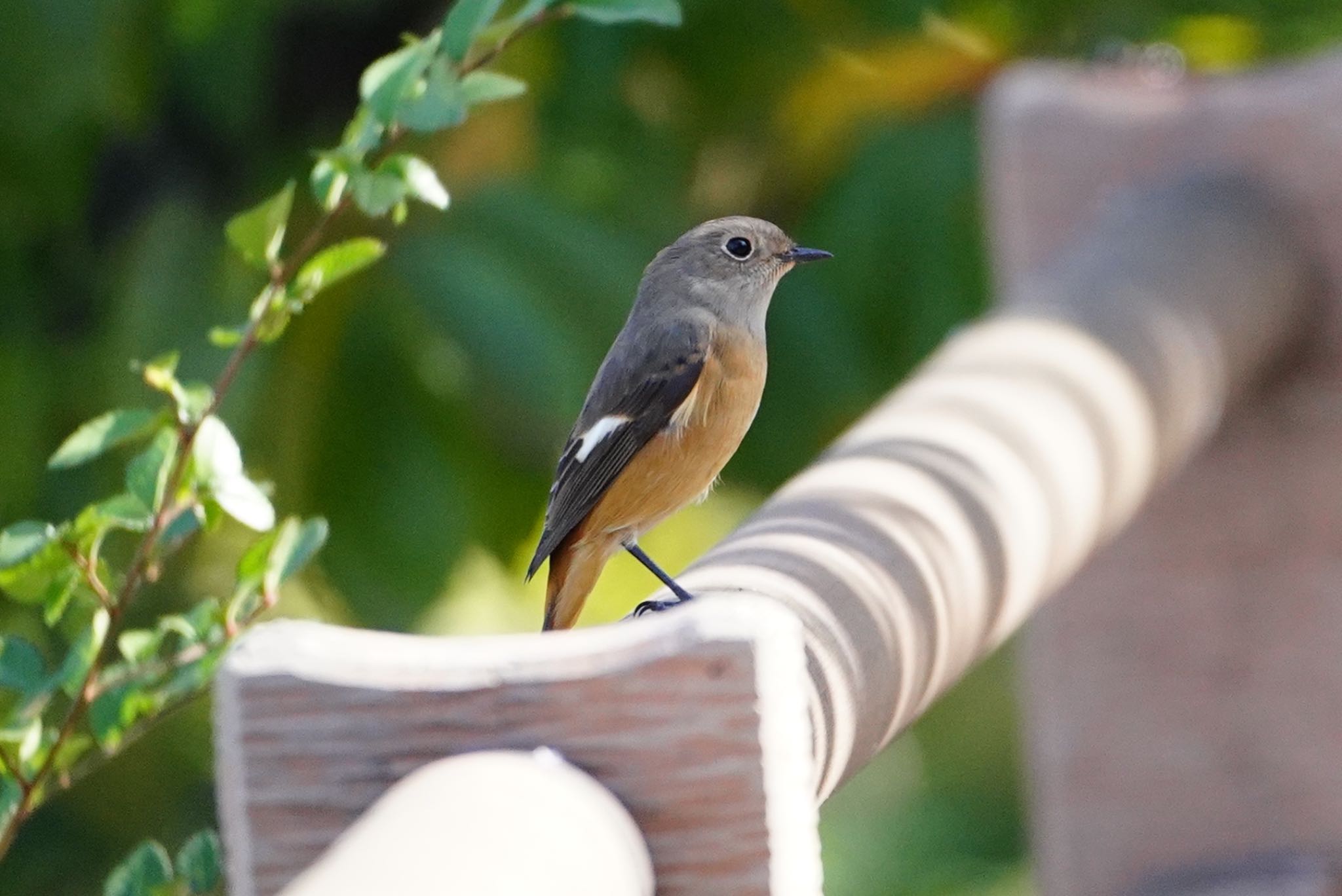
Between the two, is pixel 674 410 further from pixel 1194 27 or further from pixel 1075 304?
pixel 1194 27

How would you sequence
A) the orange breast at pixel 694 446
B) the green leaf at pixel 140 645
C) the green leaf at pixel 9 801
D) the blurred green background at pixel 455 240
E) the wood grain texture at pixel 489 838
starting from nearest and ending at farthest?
the wood grain texture at pixel 489 838, the green leaf at pixel 9 801, the green leaf at pixel 140 645, the orange breast at pixel 694 446, the blurred green background at pixel 455 240

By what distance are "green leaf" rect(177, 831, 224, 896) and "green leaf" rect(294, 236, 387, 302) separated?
504 mm

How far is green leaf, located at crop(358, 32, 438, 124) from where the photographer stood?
5.40 feet

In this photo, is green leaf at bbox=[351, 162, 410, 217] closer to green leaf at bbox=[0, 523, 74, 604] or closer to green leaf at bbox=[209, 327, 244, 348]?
green leaf at bbox=[209, 327, 244, 348]

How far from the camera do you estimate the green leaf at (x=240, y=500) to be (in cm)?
158

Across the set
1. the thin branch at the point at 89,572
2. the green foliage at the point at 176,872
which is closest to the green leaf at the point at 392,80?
the thin branch at the point at 89,572

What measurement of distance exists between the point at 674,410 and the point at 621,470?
0.12 metres

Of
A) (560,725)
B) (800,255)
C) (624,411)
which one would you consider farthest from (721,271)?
(560,725)

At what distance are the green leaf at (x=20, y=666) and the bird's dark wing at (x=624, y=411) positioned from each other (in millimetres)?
1082

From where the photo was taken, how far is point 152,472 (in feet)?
5.20

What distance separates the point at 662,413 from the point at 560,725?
159cm

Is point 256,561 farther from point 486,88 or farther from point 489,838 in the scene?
point 489,838

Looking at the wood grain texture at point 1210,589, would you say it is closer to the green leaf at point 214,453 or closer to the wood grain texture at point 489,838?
the green leaf at point 214,453

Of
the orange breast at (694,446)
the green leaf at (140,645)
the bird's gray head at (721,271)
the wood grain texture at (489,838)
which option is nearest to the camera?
the wood grain texture at (489,838)
